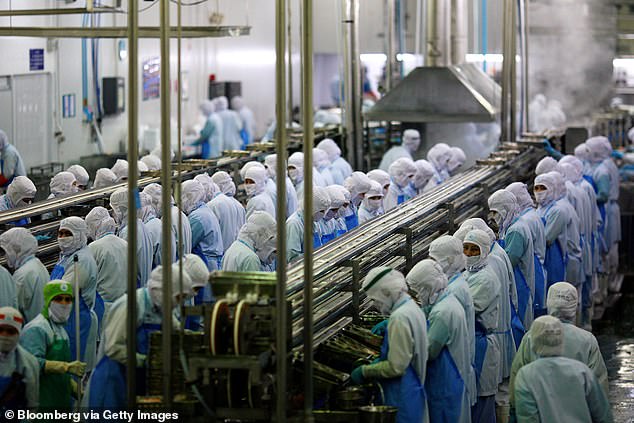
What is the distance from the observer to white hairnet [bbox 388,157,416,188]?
9555mm

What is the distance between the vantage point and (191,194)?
7762mm

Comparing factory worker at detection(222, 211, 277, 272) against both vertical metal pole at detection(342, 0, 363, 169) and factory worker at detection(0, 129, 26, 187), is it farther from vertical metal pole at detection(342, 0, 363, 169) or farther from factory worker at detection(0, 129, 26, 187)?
vertical metal pole at detection(342, 0, 363, 169)

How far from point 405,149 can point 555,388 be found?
7.00 m

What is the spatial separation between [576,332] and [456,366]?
58 centimetres

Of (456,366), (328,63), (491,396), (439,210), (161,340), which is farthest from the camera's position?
(328,63)

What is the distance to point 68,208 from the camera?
25.2 feet

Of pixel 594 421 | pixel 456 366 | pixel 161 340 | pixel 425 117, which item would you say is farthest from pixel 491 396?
pixel 425 117

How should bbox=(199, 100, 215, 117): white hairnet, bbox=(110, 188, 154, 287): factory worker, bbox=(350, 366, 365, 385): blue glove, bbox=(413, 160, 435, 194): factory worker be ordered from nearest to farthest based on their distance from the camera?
bbox=(350, 366, 365, 385): blue glove → bbox=(110, 188, 154, 287): factory worker → bbox=(413, 160, 435, 194): factory worker → bbox=(199, 100, 215, 117): white hairnet

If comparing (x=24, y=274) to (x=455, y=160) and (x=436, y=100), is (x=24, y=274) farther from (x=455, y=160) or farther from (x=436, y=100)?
(x=436, y=100)

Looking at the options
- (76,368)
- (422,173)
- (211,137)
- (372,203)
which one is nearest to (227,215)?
(372,203)

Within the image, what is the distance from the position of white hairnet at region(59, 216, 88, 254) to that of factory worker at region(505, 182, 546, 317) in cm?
282

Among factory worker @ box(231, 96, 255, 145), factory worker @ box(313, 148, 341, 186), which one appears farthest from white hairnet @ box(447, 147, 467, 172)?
factory worker @ box(231, 96, 255, 145)

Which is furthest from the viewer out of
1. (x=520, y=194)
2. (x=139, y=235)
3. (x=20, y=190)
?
(x=20, y=190)

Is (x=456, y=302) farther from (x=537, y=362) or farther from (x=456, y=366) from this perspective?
(x=537, y=362)
